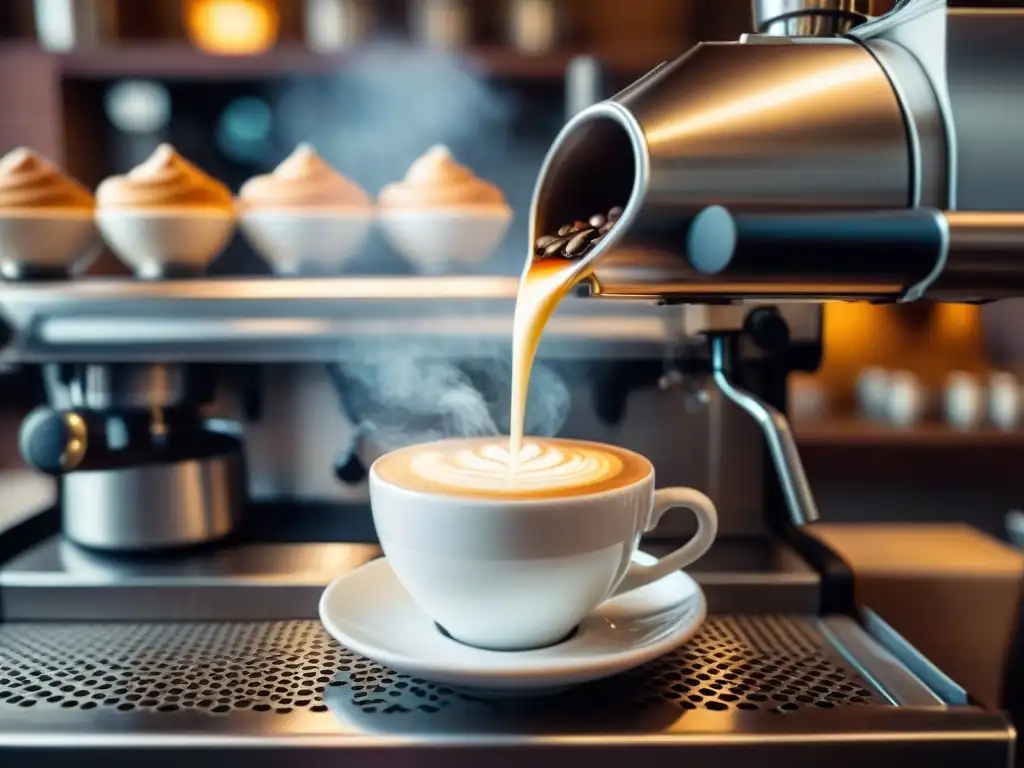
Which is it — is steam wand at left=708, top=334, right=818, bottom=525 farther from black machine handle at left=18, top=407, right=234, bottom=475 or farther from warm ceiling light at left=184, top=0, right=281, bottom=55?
warm ceiling light at left=184, top=0, right=281, bottom=55

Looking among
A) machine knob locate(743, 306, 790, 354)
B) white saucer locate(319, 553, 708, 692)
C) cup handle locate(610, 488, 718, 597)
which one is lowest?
white saucer locate(319, 553, 708, 692)

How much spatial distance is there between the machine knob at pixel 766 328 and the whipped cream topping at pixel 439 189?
242 mm

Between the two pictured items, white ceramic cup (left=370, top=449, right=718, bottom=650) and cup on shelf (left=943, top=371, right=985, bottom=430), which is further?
cup on shelf (left=943, top=371, right=985, bottom=430)

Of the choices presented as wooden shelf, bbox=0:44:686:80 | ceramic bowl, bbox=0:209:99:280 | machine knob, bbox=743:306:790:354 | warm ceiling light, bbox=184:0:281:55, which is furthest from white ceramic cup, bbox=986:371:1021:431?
ceramic bowl, bbox=0:209:99:280

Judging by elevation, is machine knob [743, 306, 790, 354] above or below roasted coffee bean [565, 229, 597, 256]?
below

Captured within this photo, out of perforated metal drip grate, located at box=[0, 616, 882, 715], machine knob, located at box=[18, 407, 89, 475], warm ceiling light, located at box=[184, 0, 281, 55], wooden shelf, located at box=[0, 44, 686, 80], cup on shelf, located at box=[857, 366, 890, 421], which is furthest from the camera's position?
cup on shelf, located at box=[857, 366, 890, 421]

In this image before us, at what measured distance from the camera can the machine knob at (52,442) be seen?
2.09 ft

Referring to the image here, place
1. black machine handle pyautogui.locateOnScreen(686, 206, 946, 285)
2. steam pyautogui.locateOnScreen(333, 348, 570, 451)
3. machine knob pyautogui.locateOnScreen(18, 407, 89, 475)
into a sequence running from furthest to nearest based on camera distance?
1. steam pyautogui.locateOnScreen(333, 348, 570, 451)
2. machine knob pyautogui.locateOnScreen(18, 407, 89, 475)
3. black machine handle pyautogui.locateOnScreen(686, 206, 946, 285)

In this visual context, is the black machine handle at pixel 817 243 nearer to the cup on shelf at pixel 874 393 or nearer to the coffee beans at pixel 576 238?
the coffee beans at pixel 576 238

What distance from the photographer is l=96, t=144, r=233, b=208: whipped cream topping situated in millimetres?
701

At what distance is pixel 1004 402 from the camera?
1.79m

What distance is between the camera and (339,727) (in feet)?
1.54

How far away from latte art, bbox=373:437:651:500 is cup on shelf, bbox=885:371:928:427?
1.43m

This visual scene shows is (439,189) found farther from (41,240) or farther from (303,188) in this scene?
(41,240)
